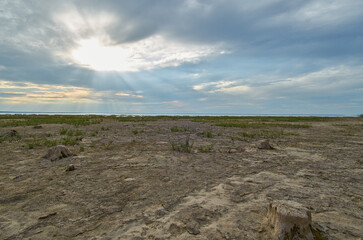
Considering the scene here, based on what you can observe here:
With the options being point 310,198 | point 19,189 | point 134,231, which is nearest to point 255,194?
point 310,198

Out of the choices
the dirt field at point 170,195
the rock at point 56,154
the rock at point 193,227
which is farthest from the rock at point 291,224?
the rock at point 56,154

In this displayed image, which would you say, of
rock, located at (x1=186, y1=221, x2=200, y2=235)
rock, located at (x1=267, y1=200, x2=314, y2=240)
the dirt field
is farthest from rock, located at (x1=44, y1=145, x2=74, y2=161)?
rock, located at (x1=267, y1=200, x2=314, y2=240)

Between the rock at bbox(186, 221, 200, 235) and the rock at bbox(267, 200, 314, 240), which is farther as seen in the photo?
the rock at bbox(186, 221, 200, 235)

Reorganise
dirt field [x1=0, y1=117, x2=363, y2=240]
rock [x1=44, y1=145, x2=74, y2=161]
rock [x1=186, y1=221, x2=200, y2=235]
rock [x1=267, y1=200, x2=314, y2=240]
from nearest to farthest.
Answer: rock [x1=267, y1=200, x2=314, y2=240]
rock [x1=186, y1=221, x2=200, y2=235]
dirt field [x1=0, y1=117, x2=363, y2=240]
rock [x1=44, y1=145, x2=74, y2=161]

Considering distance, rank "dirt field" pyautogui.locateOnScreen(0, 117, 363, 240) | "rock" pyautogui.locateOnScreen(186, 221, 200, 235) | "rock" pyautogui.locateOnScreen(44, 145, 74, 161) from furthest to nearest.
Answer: "rock" pyautogui.locateOnScreen(44, 145, 74, 161) → "dirt field" pyautogui.locateOnScreen(0, 117, 363, 240) → "rock" pyautogui.locateOnScreen(186, 221, 200, 235)

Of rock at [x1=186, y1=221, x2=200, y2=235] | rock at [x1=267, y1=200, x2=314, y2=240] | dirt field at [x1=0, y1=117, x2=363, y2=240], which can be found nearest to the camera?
rock at [x1=267, y1=200, x2=314, y2=240]

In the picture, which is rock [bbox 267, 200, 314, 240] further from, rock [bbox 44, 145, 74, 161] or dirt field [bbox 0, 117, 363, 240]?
rock [bbox 44, 145, 74, 161]

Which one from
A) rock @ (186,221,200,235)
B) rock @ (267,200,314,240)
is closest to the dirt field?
rock @ (186,221,200,235)

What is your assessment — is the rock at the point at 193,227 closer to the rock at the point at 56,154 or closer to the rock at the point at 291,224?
the rock at the point at 291,224

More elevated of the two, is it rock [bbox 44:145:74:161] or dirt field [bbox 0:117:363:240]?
rock [bbox 44:145:74:161]

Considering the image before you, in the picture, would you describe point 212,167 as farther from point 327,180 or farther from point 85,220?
point 85,220

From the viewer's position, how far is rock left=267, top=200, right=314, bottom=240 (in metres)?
2.39

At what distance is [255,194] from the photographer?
3.84 meters

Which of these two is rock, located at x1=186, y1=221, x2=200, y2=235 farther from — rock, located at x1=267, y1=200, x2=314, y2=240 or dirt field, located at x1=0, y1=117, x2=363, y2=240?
rock, located at x1=267, y1=200, x2=314, y2=240
